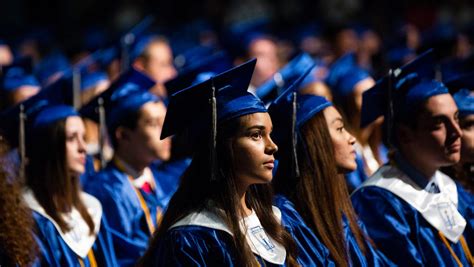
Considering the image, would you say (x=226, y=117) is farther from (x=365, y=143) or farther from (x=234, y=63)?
(x=234, y=63)

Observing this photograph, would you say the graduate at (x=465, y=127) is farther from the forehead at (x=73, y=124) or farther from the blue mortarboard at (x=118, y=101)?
the forehead at (x=73, y=124)

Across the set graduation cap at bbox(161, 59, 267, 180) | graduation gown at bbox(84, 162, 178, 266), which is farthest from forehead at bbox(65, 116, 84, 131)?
graduation cap at bbox(161, 59, 267, 180)

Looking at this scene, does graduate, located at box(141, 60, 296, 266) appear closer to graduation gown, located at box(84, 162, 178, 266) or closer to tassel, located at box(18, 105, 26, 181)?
tassel, located at box(18, 105, 26, 181)

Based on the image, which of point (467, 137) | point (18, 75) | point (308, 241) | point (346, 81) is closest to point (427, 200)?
point (467, 137)

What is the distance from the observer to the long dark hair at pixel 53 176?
14.6ft

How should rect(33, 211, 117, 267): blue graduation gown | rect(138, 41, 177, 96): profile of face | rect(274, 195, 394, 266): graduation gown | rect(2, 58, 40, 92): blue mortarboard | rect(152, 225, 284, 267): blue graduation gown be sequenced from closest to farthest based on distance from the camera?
rect(152, 225, 284, 267): blue graduation gown → rect(274, 195, 394, 266): graduation gown → rect(33, 211, 117, 267): blue graduation gown → rect(2, 58, 40, 92): blue mortarboard → rect(138, 41, 177, 96): profile of face

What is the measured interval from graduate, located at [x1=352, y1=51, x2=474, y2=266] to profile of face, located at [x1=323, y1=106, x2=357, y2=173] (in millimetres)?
241

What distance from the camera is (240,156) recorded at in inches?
142

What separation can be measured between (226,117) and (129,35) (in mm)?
3897

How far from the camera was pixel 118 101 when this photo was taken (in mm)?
5227

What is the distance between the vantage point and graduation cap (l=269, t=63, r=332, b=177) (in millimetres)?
4148

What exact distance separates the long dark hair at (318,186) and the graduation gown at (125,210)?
3.38ft

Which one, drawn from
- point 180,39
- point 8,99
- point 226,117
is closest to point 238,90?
point 226,117

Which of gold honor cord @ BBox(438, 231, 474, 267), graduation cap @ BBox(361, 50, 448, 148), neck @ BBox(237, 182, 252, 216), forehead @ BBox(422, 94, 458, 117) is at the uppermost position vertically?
graduation cap @ BBox(361, 50, 448, 148)
